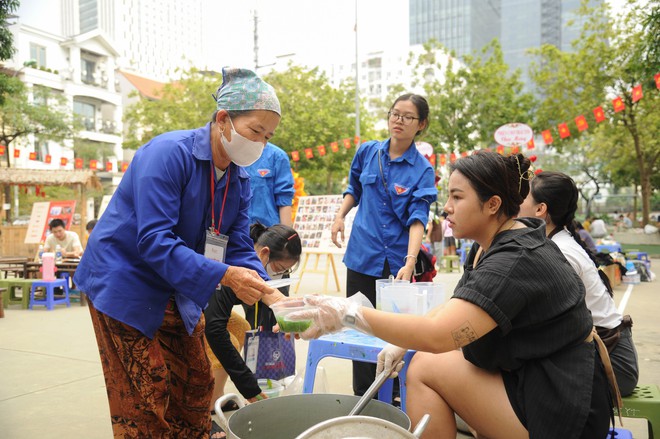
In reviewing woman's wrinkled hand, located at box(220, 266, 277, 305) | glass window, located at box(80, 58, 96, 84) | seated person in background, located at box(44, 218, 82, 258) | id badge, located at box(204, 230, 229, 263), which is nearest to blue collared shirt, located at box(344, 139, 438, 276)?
id badge, located at box(204, 230, 229, 263)

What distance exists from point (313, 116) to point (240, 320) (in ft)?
55.8

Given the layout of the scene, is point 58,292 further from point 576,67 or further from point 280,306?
point 576,67

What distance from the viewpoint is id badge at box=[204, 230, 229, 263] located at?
2.03 m

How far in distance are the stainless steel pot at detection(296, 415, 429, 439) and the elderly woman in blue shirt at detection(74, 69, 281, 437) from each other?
1.95ft

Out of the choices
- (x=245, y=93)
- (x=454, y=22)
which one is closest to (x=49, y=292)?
(x=245, y=93)

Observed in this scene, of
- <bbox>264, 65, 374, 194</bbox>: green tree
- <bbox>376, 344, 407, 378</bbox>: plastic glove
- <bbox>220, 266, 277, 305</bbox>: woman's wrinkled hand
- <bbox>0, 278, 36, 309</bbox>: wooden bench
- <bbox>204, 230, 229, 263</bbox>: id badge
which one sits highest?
<bbox>264, 65, 374, 194</bbox>: green tree

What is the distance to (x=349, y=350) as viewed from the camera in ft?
7.73

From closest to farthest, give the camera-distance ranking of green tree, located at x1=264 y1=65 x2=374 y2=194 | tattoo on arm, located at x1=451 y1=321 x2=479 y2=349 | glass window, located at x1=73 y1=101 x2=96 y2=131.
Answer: tattoo on arm, located at x1=451 y1=321 x2=479 y2=349 → green tree, located at x1=264 y1=65 x2=374 y2=194 → glass window, located at x1=73 y1=101 x2=96 y2=131

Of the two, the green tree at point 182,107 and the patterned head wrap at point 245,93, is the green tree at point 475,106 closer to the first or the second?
the green tree at point 182,107

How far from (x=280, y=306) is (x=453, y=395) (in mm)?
666

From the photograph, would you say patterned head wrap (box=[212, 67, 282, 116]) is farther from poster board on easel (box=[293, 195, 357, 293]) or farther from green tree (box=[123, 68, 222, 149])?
green tree (box=[123, 68, 222, 149])

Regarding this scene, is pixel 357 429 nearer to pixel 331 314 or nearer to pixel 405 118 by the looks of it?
pixel 331 314

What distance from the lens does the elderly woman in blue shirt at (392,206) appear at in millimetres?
3160

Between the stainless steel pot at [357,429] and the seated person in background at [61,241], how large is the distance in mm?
8174
